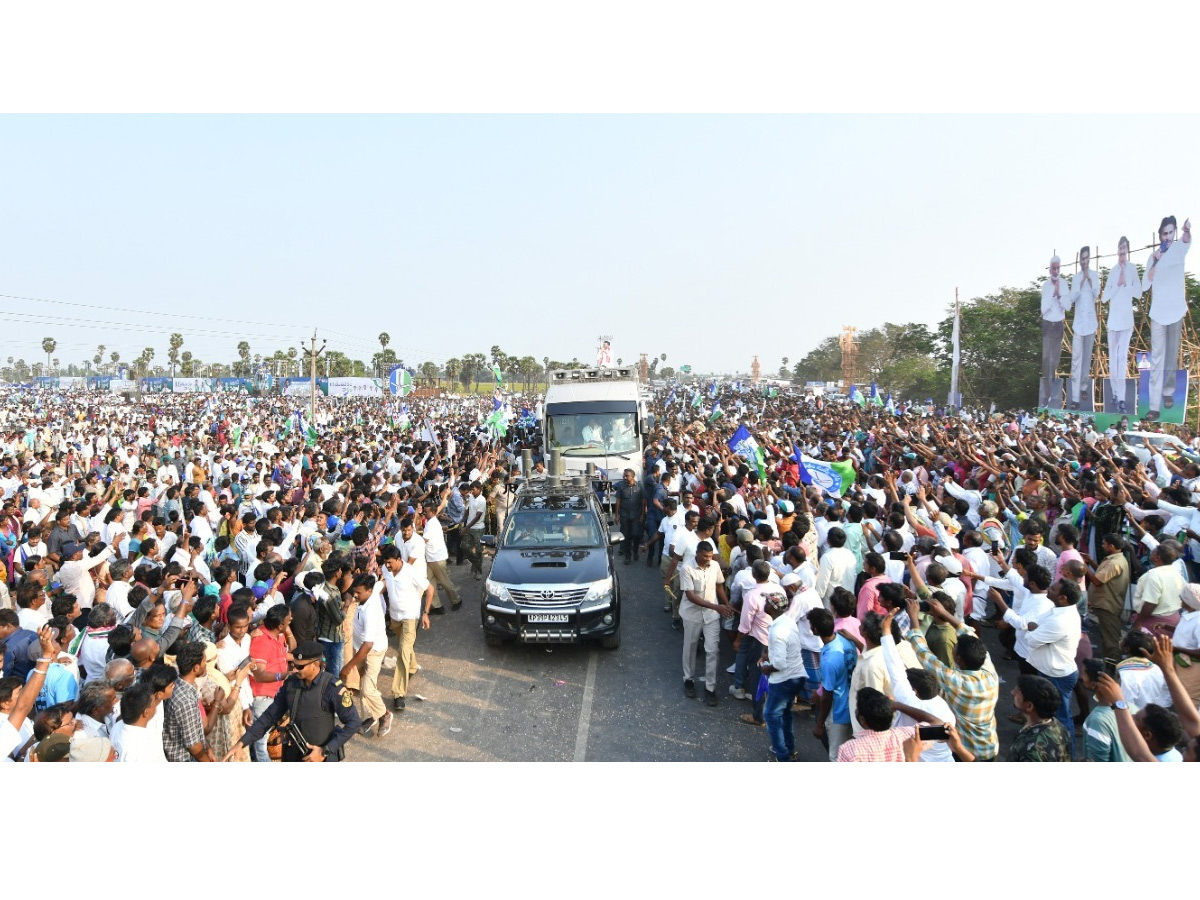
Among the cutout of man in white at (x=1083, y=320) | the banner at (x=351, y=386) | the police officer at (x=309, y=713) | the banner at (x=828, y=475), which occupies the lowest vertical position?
the police officer at (x=309, y=713)

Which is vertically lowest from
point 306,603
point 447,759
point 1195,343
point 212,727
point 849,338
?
point 447,759

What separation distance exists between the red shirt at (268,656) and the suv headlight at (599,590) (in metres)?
3.05

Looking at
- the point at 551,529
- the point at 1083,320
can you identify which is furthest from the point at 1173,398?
the point at 551,529

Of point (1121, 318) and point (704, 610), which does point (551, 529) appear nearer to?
point (704, 610)

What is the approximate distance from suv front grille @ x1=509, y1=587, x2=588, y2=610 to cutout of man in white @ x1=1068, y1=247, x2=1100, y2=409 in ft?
93.3

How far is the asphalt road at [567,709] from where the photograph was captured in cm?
546

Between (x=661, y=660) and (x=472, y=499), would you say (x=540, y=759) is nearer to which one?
(x=661, y=660)

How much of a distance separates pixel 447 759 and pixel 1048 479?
27.0 ft

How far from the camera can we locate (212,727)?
421 cm

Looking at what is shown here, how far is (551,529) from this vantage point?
8203mm

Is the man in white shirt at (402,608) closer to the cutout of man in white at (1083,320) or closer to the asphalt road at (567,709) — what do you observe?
the asphalt road at (567,709)

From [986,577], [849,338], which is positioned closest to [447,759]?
[986,577]

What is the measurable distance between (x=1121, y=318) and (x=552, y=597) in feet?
85.8

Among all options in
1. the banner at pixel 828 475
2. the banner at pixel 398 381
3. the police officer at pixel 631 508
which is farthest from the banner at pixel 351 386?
the banner at pixel 828 475
